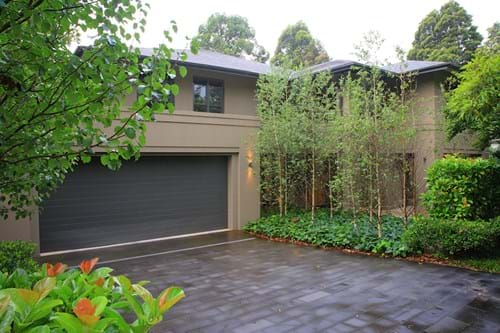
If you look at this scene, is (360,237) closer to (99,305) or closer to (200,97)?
(200,97)

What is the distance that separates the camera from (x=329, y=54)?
114 ft

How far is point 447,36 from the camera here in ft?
85.4

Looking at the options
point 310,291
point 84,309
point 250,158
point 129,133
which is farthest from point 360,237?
point 84,309

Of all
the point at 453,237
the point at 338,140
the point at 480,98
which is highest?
the point at 480,98

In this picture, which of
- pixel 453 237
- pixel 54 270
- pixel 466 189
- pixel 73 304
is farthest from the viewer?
pixel 466 189

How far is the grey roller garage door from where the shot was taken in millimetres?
9062

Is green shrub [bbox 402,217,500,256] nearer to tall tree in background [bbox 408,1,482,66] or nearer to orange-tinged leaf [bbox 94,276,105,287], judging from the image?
orange-tinged leaf [bbox 94,276,105,287]

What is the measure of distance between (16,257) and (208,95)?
26.6 feet

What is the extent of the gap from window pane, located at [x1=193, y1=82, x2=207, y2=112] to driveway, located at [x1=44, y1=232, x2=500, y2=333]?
4887 mm

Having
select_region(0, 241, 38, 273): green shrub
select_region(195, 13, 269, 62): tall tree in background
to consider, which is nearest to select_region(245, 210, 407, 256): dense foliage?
select_region(0, 241, 38, 273): green shrub

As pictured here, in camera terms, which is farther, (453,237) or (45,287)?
(453,237)

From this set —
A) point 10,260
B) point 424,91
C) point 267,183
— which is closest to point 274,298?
point 10,260

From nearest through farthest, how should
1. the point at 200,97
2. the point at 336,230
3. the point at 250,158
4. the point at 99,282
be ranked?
the point at 99,282, the point at 336,230, the point at 200,97, the point at 250,158

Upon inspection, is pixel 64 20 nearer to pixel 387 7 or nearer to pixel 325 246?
pixel 325 246
